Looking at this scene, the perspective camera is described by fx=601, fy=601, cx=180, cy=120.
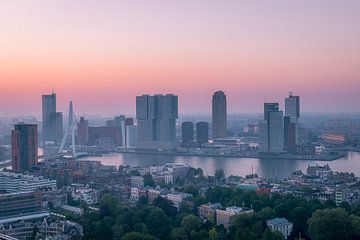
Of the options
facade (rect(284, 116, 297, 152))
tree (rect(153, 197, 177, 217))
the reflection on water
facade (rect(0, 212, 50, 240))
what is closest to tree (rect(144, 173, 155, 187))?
the reflection on water

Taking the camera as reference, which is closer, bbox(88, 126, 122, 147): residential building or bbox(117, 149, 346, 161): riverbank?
bbox(117, 149, 346, 161): riverbank

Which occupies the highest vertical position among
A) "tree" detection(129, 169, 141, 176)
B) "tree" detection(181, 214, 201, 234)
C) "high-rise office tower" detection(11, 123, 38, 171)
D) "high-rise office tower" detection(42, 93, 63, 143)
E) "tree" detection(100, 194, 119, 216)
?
"high-rise office tower" detection(42, 93, 63, 143)

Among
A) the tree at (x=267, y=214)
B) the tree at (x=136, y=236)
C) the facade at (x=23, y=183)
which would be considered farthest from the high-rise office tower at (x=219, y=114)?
the tree at (x=136, y=236)

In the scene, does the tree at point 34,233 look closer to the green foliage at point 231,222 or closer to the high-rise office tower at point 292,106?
the green foliage at point 231,222

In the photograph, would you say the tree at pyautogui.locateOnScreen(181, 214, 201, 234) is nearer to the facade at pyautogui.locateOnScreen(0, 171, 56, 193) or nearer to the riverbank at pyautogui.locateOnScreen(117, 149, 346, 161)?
the facade at pyautogui.locateOnScreen(0, 171, 56, 193)

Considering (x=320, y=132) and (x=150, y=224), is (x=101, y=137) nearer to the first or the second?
(x=320, y=132)

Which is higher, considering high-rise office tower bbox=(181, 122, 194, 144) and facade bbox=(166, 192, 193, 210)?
high-rise office tower bbox=(181, 122, 194, 144)

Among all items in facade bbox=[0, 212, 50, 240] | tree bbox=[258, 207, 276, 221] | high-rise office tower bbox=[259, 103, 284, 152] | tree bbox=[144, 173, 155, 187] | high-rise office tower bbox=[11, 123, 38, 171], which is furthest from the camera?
high-rise office tower bbox=[259, 103, 284, 152]
